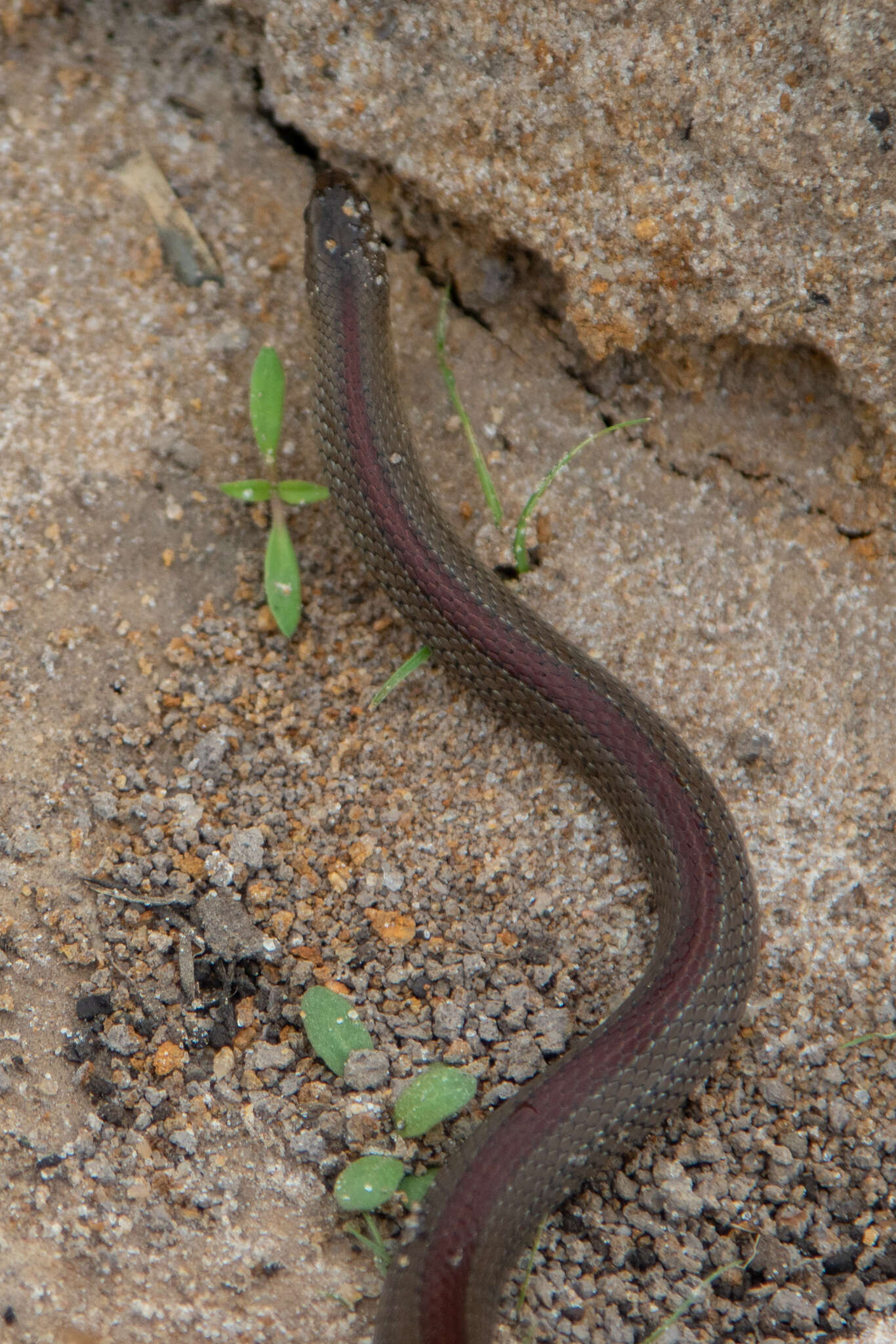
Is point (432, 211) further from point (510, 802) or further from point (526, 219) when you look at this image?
point (510, 802)

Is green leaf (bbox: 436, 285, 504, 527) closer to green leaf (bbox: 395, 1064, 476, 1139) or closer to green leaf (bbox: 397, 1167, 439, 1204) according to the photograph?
green leaf (bbox: 395, 1064, 476, 1139)

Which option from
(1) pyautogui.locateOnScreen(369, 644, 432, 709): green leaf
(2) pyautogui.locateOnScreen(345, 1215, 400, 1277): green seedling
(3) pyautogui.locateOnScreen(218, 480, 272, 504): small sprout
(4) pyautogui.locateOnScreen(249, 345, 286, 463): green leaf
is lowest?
(2) pyautogui.locateOnScreen(345, 1215, 400, 1277): green seedling

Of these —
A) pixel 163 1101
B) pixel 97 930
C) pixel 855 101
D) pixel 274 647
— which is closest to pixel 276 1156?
pixel 163 1101

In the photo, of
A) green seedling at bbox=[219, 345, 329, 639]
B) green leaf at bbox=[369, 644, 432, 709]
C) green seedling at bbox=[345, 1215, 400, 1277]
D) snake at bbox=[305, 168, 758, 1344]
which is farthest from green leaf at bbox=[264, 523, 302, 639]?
green seedling at bbox=[345, 1215, 400, 1277]

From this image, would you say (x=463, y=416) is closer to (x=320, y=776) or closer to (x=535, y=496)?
(x=535, y=496)

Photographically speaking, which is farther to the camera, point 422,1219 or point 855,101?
point 855,101
